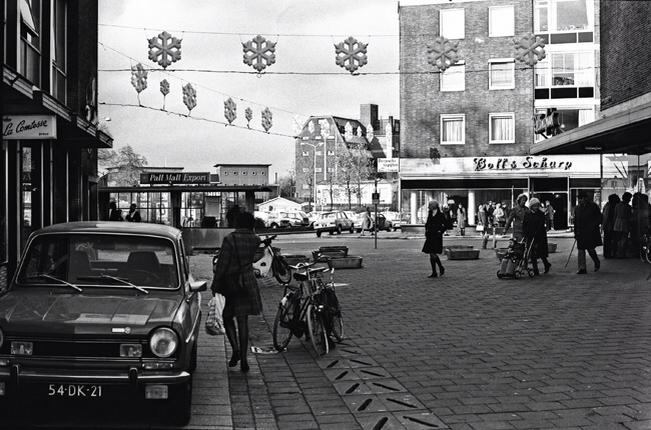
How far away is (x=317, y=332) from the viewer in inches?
365

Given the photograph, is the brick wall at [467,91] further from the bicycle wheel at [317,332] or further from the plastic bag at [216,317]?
the plastic bag at [216,317]

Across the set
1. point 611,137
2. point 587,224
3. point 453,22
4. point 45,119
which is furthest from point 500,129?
point 45,119

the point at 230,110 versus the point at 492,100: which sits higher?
the point at 492,100

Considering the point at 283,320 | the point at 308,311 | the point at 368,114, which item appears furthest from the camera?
the point at 368,114

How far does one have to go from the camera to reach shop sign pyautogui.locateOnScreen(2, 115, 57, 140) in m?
13.8

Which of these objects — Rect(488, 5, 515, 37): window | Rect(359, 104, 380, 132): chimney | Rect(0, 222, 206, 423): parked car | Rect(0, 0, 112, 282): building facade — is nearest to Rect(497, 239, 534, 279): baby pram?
Rect(0, 0, 112, 282): building facade

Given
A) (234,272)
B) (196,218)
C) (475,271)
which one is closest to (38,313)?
(234,272)

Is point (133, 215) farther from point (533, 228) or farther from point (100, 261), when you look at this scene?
point (100, 261)

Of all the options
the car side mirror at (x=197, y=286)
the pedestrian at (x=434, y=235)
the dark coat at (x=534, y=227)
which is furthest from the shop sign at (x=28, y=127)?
the dark coat at (x=534, y=227)

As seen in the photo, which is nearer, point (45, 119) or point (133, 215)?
point (45, 119)

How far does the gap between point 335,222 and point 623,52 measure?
33748mm

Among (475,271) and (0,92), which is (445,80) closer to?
(475,271)

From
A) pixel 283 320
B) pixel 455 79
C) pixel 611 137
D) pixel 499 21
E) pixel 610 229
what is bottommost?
pixel 283 320

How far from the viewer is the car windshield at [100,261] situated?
6934 mm
